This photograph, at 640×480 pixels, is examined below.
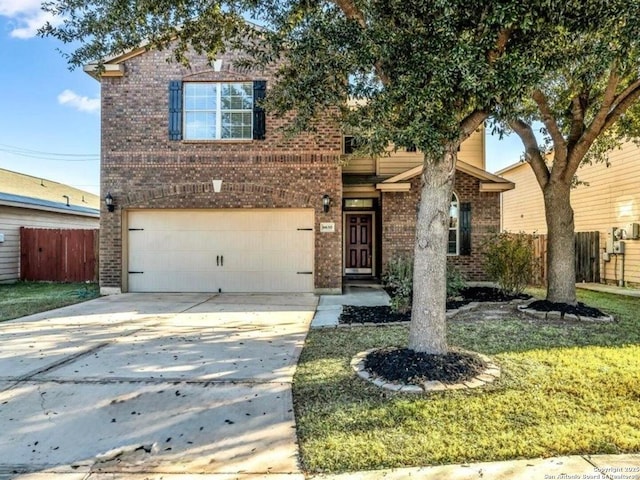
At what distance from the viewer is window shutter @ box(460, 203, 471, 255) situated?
12578 millimetres

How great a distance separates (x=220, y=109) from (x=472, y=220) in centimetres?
775

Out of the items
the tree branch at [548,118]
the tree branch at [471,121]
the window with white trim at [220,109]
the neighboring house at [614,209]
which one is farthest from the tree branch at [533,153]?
the window with white trim at [220,109]

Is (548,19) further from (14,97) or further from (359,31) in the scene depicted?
(14,97)

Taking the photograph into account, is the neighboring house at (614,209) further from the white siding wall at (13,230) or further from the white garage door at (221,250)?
the white siding wall at (13,230)

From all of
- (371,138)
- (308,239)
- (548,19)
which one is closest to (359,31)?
(371,138)

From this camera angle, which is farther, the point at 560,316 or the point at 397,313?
the point at 397,313

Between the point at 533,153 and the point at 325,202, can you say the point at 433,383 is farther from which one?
the point at 325,202

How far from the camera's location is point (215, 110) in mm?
10703

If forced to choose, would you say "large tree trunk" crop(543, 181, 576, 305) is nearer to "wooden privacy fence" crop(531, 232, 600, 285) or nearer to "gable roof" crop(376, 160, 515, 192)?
"gable roof" crop(376, 160, 515, 192)

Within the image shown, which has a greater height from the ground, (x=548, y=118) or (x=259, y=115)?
(x=259, y=115)

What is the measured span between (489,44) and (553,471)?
3653 millimetres

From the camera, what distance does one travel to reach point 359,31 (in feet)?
16.0

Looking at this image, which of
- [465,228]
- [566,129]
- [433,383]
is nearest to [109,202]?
[433,383]

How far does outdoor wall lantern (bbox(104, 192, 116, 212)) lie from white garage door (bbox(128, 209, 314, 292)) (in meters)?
0.48
